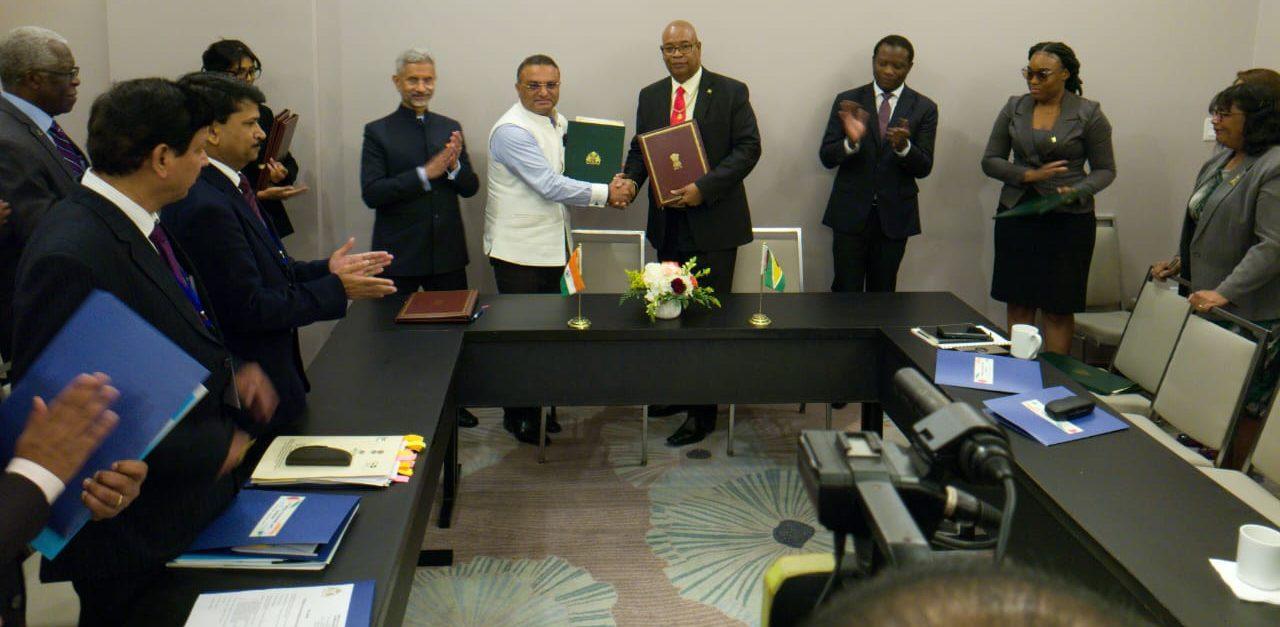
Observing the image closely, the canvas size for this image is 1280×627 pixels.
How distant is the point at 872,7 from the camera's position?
5.21 meters

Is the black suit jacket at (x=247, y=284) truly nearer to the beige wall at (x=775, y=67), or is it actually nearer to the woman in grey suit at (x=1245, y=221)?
the beige wall at (x=775, y=67)

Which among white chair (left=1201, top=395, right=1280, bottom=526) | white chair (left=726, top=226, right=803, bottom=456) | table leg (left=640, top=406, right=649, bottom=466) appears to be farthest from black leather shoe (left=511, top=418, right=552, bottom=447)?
white chair (left=1201, top=395, right=1280, bottom=526)

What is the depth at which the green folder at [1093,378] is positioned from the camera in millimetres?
3689

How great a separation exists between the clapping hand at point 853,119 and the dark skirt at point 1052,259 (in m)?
0.88

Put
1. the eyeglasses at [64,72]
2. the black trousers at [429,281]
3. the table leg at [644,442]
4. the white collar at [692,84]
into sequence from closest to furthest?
the eyeglasses at [64,72] < the table leg at [644,442] < the white collar at [692,84] < the black trousers at [429,281]

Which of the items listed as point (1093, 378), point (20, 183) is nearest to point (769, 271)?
point (1093, 378)

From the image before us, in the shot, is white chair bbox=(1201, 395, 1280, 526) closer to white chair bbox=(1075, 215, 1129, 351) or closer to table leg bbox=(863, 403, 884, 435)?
table leg bbox=(863, 403, 884, 435)

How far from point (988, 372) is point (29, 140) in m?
3.12

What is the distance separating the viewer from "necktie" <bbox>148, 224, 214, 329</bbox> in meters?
1.96

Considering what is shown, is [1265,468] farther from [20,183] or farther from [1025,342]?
[20,183]

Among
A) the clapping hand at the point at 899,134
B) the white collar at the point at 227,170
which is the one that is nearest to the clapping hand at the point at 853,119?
the clapping hand at the point at 899,134

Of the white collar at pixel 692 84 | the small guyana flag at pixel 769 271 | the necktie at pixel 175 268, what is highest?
the white collar at pixel 692 84

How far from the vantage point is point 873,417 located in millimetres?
3943

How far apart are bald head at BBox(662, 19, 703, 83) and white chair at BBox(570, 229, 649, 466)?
2.55 feet
